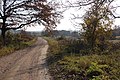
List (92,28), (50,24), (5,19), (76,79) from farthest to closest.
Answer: (50,24) < (5,19) < (92,28) < (76,79)

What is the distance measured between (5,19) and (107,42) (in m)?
14.4

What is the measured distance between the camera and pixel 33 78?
13734mm

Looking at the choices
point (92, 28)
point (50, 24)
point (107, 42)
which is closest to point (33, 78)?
point (92, 28)

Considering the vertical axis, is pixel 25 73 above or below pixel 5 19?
below

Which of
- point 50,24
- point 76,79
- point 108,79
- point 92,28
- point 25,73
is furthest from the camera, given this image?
point 50,24

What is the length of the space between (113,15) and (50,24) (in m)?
26.1

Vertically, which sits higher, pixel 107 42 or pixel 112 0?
pixel 112 0

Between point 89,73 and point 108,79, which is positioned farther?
point 89,73

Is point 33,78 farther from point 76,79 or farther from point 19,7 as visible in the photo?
point 19,7

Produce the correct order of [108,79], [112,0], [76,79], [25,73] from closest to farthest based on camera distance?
[112,0] < [108,79] < [76,79] < [25,73]

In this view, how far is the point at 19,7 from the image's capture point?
36000 mm

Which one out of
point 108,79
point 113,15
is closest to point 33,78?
point 108,79

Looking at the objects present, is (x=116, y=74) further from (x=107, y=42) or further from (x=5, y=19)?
(x=5, y=19)

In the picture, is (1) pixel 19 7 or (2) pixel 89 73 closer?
(2) pixel 89 73
